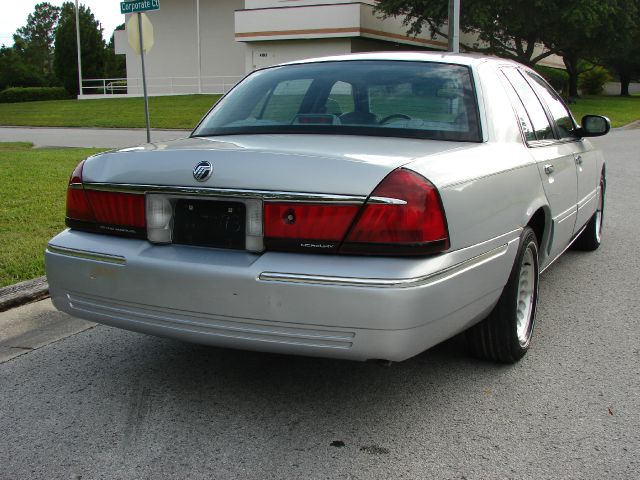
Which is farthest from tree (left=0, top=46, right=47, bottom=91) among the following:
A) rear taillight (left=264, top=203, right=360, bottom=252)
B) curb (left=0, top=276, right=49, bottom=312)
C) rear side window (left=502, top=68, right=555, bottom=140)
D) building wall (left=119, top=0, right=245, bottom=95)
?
rear taillight (left=264, top=203, right=360, bottom=252)

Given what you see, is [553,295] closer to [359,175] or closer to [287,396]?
[287,396]

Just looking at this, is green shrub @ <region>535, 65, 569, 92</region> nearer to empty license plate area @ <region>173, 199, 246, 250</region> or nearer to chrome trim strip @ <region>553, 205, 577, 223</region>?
chrome trim strip @ <region>553, 205, 577, 223</region>

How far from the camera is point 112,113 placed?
33.0 meters

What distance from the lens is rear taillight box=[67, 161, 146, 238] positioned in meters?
3.35

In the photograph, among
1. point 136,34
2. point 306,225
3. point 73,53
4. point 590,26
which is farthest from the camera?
point 73,53

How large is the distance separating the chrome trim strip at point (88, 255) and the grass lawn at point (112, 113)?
2303 centimetres

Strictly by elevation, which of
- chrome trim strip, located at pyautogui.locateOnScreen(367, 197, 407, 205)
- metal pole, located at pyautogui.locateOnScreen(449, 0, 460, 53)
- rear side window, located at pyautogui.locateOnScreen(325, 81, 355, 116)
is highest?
metal pole, located at pyautogui.locateOnScreen(449, 0, 460, 53)

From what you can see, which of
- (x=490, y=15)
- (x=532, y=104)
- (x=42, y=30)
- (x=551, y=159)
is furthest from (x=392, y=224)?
(x=42, y=30)

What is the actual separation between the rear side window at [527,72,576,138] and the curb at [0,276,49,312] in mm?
3572

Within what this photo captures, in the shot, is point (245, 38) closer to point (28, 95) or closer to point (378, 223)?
point (28, 95)

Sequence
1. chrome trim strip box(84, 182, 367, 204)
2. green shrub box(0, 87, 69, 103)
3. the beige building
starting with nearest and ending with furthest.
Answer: chrome trim strip box(84, 182, 367, 204) < the beige building < green shrub box(0, 87, 69, 103)

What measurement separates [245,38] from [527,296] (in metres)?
38.6

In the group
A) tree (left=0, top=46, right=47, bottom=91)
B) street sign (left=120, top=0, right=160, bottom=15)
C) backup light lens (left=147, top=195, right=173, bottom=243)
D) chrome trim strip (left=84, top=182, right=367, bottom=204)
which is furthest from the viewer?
tree (left=0, top=46, right=47, bottom=91)

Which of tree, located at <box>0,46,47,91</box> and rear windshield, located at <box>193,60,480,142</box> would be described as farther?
tree, located at <box>0,46,47,91</box>
